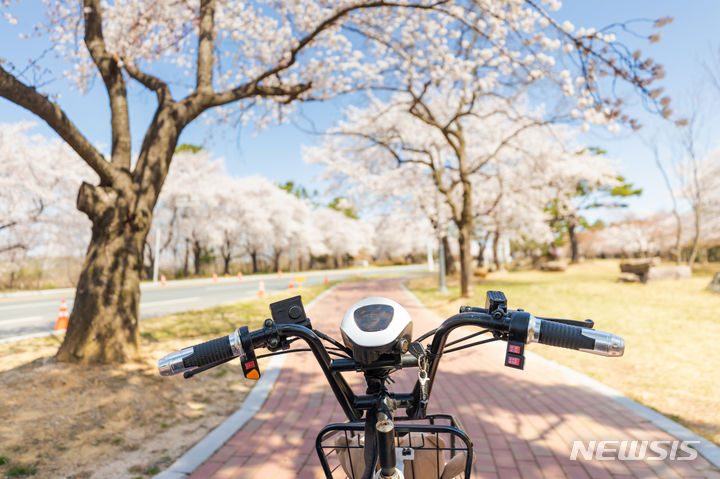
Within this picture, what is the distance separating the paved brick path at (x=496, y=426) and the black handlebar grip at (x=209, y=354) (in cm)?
215

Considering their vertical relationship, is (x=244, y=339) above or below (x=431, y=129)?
below

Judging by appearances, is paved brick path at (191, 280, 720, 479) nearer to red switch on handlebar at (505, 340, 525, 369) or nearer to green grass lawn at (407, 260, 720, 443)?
green grass lawn at (407, 260, 720, 443)

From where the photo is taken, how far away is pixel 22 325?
375 inches

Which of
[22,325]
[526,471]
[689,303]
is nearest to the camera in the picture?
[526,471]

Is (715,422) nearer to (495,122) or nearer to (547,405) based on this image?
(547,405)

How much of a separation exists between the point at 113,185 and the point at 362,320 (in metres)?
5.25

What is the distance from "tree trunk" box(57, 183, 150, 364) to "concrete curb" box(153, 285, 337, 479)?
1.75 m

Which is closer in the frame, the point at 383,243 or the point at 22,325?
the point at 22,325

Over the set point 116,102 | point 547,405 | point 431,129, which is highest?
point 431,129

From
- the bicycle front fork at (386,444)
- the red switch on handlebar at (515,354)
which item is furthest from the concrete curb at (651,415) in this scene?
the bicycle front fork at (386,444)

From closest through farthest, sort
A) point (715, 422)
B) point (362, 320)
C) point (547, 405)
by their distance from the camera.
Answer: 1. point (362, 320)
2. point (715, 422)
3. point (547, 405)

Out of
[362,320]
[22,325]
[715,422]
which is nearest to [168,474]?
[362,320]

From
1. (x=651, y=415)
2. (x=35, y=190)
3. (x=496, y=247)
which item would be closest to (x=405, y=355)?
(x=651, y=415)

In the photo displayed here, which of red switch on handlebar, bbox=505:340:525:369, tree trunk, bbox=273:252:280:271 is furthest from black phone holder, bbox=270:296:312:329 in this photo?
tree trunk, bbox=273:252:280:271
